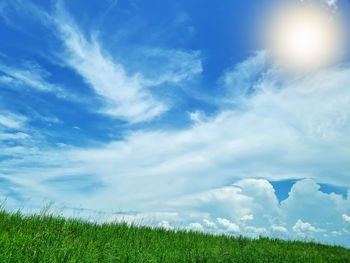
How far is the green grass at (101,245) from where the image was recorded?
737 cm

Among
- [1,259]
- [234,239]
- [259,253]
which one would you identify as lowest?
[1,259]

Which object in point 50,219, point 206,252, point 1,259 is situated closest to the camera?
point 1,259

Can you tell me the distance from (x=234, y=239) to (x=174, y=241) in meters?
4.33

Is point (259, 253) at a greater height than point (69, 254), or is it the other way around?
point (259, 253)

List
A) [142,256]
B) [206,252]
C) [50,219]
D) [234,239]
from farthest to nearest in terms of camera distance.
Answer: [234,239] → [50,219] → [206,252] → [142,256]

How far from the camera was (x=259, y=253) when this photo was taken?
1132 centimetres

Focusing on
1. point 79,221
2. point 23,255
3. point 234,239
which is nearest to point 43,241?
point 23,255

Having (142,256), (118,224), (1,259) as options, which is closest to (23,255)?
(1,259)

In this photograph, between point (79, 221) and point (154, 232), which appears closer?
point (79, 221)

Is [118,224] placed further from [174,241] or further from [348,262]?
[348,262]

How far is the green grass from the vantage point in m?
7.37

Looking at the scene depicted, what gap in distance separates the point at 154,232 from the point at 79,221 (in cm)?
321

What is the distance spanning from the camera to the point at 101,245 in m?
9.27

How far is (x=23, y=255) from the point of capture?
7055mm
